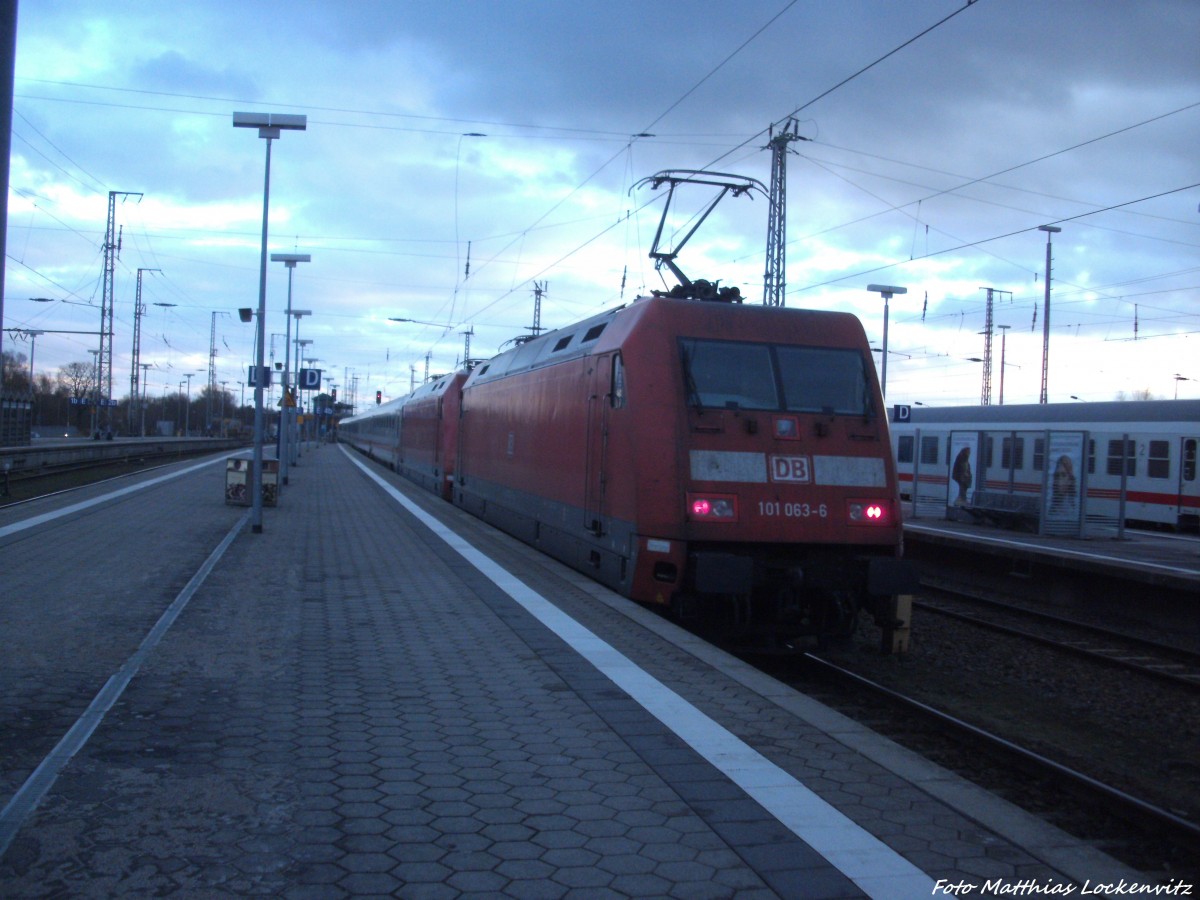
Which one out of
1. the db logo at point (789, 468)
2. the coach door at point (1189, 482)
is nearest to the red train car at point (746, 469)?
the db logo at point (789, 468)

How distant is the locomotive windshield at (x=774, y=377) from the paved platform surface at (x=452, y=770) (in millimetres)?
2231

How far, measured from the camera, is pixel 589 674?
700 cm

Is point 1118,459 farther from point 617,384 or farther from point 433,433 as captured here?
point 617,384

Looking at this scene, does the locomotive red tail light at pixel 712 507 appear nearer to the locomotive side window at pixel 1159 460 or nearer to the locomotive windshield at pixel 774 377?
the locomotive windshield at pixel 774 377

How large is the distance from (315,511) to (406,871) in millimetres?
18058

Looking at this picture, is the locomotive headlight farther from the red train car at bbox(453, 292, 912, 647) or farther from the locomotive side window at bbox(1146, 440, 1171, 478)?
the locomotive side window at bbox(1146, 440, 1171, 478)

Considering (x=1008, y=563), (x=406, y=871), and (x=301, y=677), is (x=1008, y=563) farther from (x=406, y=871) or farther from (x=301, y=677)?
(x=406, y=871)

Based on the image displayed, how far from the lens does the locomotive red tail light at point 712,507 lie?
8867 mm

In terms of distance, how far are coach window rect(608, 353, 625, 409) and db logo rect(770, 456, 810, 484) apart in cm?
154

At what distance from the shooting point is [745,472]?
29.8 feet

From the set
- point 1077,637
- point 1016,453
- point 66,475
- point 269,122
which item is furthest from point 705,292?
point 66,475

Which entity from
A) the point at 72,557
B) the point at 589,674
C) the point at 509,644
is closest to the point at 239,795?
the point at 589,674

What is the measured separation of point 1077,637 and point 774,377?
19.3 ft

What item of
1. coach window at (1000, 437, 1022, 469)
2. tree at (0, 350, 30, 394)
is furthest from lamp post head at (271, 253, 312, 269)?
tree at (0, 350, 30, 394)
